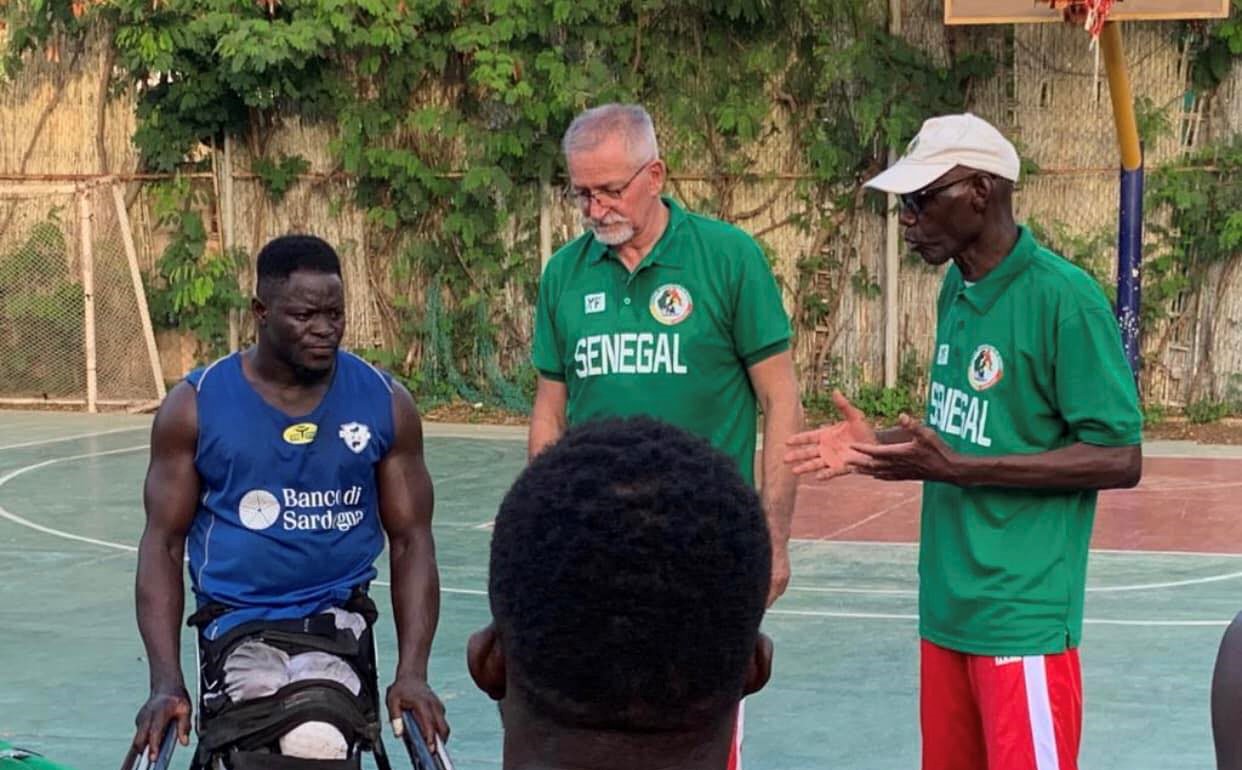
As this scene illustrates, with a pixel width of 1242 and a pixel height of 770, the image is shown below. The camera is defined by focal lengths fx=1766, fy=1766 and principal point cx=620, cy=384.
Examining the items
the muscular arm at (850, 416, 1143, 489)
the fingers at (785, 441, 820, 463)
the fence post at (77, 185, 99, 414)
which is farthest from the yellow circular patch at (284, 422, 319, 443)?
the fence post at (77, 185, 99, 414)

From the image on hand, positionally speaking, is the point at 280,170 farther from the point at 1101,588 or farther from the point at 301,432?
the point at 301,432

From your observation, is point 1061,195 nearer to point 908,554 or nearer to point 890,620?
point 908,554

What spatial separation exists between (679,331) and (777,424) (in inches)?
13.5

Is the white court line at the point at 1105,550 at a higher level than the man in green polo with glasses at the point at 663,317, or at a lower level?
lower

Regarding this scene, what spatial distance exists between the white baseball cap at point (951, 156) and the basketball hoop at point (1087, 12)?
28.6 ft

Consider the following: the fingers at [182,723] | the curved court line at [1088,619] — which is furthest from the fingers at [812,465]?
the curved court line at [1088,619]

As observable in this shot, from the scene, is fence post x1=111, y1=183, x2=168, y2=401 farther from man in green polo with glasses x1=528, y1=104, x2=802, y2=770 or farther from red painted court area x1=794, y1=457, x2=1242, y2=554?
man in green polo with glasses x1=528, y1=104, x2=802, y2=770

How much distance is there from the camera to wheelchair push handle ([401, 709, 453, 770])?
12.6 feet

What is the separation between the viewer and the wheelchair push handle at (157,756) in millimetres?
3744

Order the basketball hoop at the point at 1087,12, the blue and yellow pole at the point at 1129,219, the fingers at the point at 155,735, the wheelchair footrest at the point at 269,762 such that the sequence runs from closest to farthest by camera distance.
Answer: the fingers at the point at 155,735 < the wheelchair footrest at the point at 269,762 < the basketball hoop at the point at 1087,12 < the blue and yellow pole at the point at 1129,219

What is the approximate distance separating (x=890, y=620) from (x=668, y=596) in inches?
245

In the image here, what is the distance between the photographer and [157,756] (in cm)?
379

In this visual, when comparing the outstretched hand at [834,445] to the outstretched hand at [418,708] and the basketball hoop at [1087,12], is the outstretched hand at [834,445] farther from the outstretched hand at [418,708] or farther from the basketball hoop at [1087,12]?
the basketball hoop at [1087,12]

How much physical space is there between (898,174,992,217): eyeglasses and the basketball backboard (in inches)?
356
